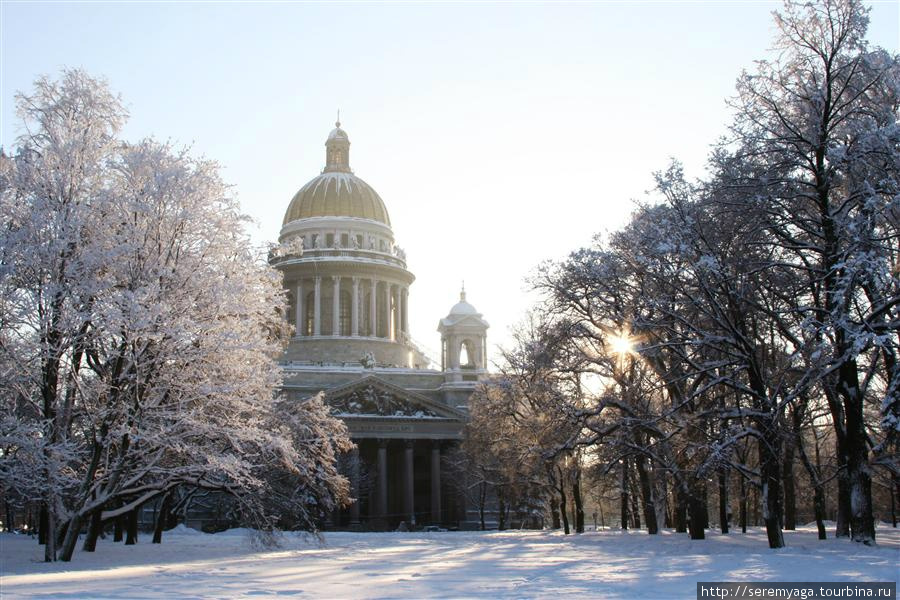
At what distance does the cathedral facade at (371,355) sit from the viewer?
74125mm

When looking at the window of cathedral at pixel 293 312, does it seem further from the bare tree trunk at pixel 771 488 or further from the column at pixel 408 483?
the bare tree trunk at pixel 771 488

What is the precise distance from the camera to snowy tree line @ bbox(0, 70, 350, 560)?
23156 millimetres

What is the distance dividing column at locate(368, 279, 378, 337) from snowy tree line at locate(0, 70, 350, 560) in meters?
63.8

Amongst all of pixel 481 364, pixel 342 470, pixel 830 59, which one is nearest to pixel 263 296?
pixel 830 59

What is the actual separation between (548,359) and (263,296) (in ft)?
32.9

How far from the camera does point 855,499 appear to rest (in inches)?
913

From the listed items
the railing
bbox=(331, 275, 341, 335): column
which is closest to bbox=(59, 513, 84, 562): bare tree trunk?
bbox=(331, 275, 341, 335): column

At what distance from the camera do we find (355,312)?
91.1 metres

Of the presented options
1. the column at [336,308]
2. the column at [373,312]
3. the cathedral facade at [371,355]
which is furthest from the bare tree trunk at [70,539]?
the column at [373,312]

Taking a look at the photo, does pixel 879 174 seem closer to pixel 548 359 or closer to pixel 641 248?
pixel 641 248

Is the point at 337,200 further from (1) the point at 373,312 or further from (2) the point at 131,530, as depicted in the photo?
(2) the point at 131,530

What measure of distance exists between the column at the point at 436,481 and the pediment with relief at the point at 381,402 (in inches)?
98.0

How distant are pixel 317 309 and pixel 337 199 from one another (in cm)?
1203

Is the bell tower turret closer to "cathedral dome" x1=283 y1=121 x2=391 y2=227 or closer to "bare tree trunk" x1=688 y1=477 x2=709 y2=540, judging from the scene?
"cathedral dome" x1=283 y1=121 x2=391 y2=227
